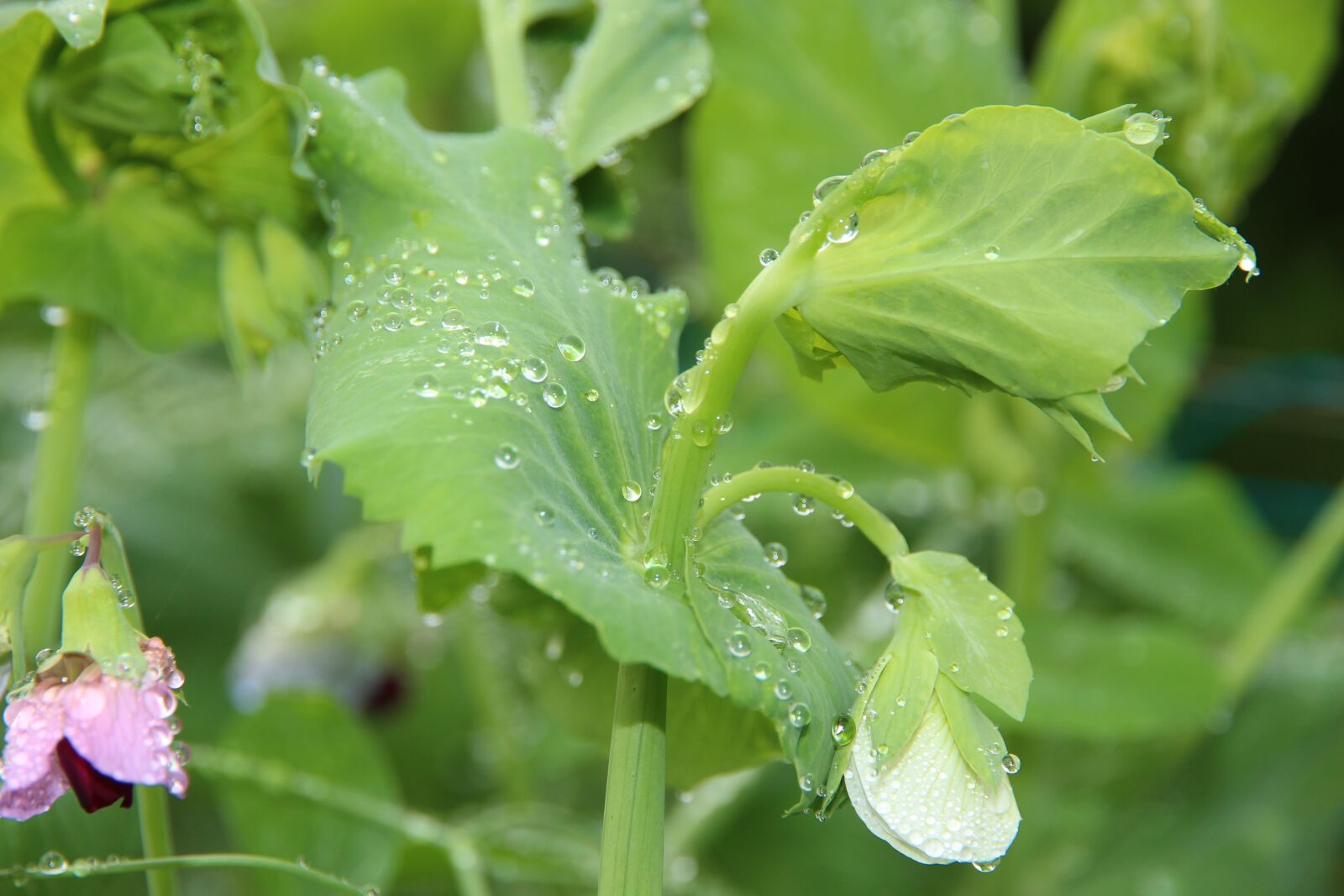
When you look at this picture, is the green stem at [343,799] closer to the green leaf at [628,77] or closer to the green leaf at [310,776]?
the green leaf at [310,776]

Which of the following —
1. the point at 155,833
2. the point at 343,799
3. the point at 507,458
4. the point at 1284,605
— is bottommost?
the point at 1284,605

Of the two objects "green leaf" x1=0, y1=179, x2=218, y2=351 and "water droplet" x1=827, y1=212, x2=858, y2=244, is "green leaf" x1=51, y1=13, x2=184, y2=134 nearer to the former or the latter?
"green leaf" x1=0, y1=179, x2=218, y2=351

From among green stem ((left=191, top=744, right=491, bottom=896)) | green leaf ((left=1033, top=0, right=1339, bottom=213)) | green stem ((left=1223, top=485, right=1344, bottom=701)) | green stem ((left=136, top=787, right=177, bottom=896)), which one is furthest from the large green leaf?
green stem ((left=1223, top=485, right=1344, bottom=701))

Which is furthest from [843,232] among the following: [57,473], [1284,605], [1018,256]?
[1284,605]

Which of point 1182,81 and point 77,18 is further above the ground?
point 77,18

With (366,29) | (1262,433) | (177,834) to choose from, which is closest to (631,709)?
(177,834)

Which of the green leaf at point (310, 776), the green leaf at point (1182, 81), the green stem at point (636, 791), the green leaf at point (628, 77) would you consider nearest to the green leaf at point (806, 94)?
the green leaf at point (1182, 81)

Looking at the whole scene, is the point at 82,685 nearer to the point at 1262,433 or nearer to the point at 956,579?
the point at 956,579

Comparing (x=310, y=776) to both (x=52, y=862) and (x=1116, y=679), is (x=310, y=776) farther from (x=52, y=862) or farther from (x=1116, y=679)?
(x=1116, y=679)
